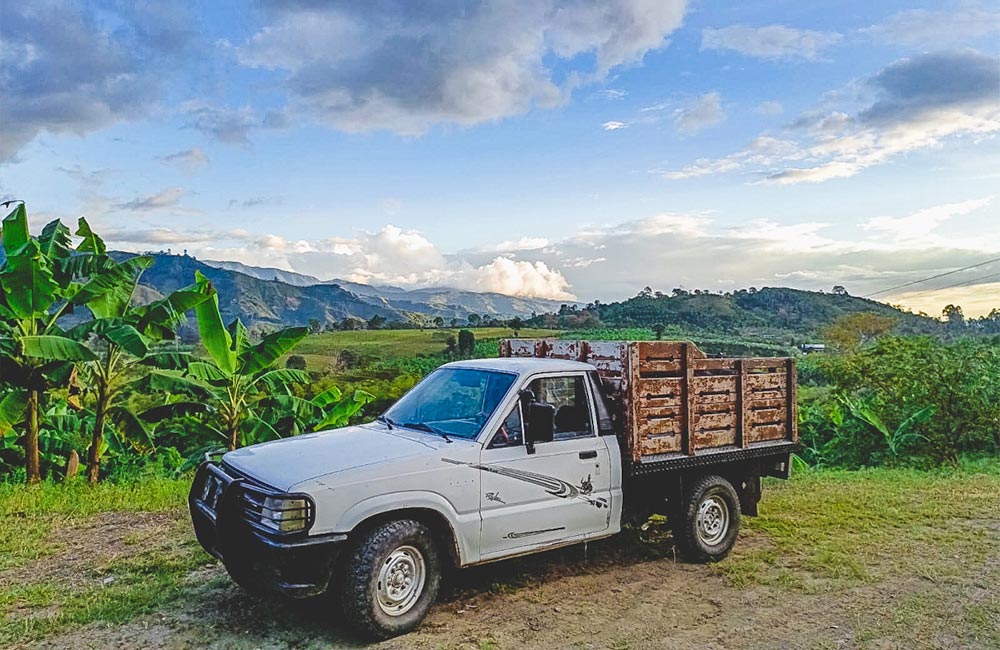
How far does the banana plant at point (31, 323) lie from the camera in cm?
816

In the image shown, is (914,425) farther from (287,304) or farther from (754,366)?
(287,304)

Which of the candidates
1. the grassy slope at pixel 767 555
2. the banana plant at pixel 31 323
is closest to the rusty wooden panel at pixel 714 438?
the grassy slope at pixel 767 555

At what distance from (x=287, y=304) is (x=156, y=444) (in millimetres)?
81152

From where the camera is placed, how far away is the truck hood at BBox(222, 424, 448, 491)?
4695 millimetres

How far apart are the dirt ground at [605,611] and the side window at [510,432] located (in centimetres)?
124

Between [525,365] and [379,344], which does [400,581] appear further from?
[379,344]

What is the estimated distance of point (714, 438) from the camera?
22.0 ft

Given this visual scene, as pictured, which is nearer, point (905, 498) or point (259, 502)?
point (259, 502)

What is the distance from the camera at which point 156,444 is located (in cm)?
1160

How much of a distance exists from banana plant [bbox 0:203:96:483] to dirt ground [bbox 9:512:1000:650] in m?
2.66

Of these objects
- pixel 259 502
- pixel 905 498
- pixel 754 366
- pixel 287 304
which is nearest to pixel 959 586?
pixel 754 366

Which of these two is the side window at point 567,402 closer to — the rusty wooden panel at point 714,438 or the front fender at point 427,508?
the front fender at point 427,508

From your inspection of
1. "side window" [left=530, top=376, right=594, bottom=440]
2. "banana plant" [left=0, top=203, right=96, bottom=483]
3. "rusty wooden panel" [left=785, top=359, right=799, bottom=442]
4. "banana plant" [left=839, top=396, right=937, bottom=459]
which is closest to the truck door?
"side window" [left=530, top=376, right=594, bottom=440]

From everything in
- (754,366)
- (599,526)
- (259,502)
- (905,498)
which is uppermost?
(754,366)
